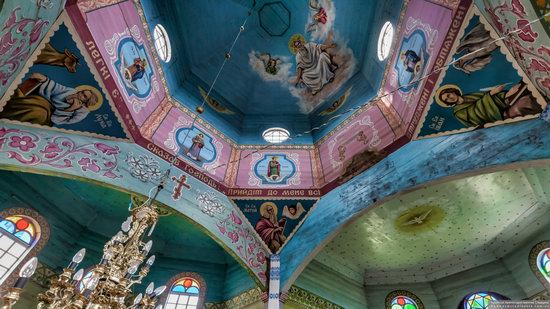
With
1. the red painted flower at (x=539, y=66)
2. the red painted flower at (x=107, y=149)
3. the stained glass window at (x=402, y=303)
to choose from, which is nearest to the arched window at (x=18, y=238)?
the red painted flower at (x=107, y=149)

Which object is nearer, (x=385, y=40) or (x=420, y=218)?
(x=420, y=218)

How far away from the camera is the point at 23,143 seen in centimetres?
715

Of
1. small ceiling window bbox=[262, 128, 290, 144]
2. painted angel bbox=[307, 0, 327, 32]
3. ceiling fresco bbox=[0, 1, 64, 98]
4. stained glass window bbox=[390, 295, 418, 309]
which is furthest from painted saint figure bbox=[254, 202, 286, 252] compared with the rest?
ceiling fresco bbox=[0, 1, 64, 98]

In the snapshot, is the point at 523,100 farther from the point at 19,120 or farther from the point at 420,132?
the point at 19,120

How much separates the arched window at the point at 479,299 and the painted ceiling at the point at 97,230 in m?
6.81

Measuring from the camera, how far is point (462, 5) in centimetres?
669

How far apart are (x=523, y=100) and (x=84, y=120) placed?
31.3ft

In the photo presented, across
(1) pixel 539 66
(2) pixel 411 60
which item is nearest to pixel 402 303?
(2) pixel 411 60

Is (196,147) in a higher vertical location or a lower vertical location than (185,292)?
higher

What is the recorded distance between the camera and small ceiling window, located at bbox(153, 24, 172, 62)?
33.6 ft

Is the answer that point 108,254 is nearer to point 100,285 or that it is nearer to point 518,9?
point 100,285

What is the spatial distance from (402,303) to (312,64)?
9002 millimetres

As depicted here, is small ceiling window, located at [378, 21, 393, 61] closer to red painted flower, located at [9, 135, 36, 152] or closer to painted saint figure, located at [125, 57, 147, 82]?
painted saint figure, located at [125, 57, 147, 82]

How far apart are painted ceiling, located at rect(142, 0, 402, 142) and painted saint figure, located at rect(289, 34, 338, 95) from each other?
76mm
